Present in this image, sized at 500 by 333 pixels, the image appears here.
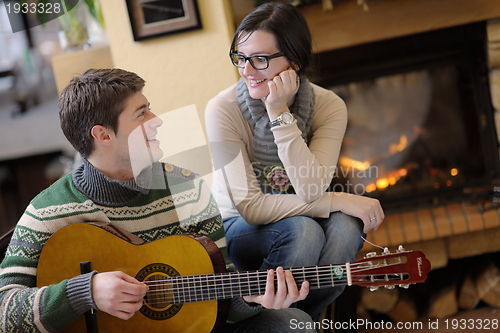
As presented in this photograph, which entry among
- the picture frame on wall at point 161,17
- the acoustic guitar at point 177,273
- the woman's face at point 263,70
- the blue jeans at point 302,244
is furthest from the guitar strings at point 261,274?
the picture frame on wall at point 161,17

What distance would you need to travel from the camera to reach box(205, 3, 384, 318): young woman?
1.04 meters

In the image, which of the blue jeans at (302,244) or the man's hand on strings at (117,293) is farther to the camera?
the blue jeans at (302,244)

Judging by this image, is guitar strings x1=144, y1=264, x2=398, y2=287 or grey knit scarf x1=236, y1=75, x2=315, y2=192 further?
grey knit scarf x1=236, y1=75, x2=315, y2=192

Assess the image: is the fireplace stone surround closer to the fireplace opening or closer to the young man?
the fireplace opening

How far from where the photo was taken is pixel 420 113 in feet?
6.48

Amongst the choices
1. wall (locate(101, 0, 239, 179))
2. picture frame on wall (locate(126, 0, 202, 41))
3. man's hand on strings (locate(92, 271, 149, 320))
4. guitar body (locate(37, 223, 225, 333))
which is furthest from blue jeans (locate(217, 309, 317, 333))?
picture frame on wall (locate(126, 0, 202, 41))

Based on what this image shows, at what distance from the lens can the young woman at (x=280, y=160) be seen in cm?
104

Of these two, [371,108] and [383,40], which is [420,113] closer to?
[371,108]

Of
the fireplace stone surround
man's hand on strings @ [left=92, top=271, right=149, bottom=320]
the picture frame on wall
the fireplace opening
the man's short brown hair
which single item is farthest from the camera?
the fireplace opening

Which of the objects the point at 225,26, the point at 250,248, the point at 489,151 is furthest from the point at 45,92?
the point at 489,151

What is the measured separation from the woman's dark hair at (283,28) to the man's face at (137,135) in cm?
31

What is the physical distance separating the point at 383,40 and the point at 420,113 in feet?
1.28

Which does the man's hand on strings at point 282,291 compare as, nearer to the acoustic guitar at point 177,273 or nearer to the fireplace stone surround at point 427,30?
the acoustic guitar at point 177,273

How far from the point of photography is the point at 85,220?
3.15 ft
